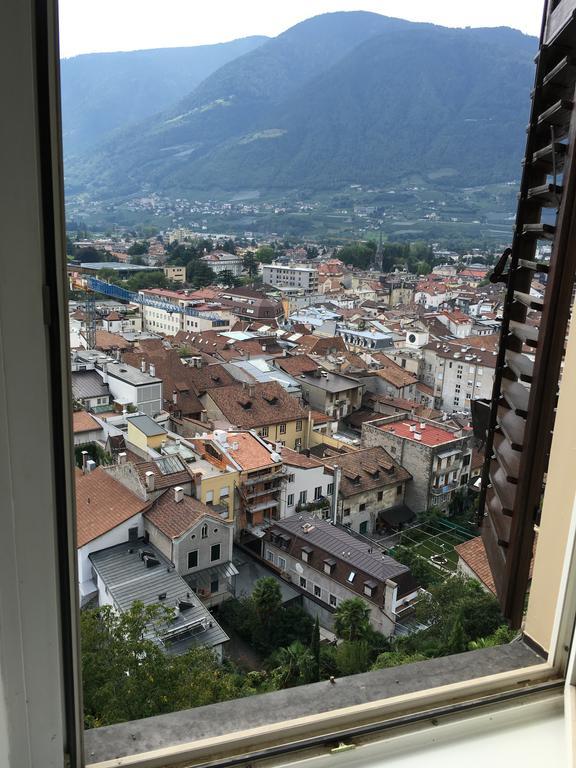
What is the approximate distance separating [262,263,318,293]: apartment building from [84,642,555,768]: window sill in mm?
19157

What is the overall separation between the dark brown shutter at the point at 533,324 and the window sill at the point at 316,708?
96mm

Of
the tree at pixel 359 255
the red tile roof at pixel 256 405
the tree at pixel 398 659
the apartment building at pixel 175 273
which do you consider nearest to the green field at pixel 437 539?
the red tile roof at pixel 256 405

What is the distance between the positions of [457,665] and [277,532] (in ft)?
12.4

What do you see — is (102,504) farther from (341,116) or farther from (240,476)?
(341,116)

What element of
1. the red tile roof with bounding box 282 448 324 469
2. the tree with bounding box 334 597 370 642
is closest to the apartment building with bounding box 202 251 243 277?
the red tile roof with bounding box 282 448 324 469

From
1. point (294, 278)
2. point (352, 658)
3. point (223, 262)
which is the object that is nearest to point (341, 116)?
point (223, 262)

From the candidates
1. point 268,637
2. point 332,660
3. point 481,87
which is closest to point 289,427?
point 268,637

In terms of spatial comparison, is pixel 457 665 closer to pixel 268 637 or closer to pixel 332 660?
pixel 332 660

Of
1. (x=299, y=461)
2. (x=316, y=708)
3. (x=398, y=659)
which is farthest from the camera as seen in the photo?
(x=299, y=461)

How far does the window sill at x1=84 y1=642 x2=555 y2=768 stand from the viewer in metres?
0.45

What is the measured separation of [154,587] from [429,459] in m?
3.89

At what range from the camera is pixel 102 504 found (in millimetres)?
3318

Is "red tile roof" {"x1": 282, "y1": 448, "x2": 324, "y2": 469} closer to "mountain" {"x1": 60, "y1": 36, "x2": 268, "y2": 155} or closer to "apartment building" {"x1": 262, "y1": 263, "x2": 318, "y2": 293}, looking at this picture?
"mountain" {"x1": 60, "y1": 36, "x2": 268, "y2": 155}

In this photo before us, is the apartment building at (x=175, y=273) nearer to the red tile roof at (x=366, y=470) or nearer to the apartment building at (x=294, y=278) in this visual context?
the apartment building at (x=294, y=278)
